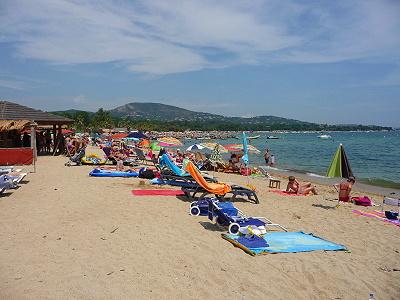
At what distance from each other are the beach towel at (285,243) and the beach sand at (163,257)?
17 cm

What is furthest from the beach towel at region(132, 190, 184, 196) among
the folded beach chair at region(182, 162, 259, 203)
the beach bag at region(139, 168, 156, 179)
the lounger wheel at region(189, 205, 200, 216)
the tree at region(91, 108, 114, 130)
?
the tree at region(91, 108, 114, 130)

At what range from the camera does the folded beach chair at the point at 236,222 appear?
6949 millimetres

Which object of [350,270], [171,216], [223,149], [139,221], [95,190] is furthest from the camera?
[223,149]

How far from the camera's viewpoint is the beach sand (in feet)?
15.5

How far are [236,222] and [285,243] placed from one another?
993mm

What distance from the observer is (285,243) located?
6777 millimetres

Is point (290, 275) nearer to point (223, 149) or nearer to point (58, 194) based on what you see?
point (58, 194)

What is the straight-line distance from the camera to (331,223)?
8883 mm

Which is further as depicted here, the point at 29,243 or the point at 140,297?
the point at 29,243

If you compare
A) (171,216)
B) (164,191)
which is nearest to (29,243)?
(171,216)

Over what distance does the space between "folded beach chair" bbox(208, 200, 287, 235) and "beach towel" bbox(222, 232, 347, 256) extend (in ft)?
0.48

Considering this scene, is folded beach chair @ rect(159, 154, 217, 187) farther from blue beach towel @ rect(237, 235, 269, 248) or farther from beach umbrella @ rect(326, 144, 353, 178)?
blue beach towel @ rect(237, 235, 269, 248)

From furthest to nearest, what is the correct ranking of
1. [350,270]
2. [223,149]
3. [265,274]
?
[223,149]
[350,270]
[265,274]

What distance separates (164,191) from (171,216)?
334cm
